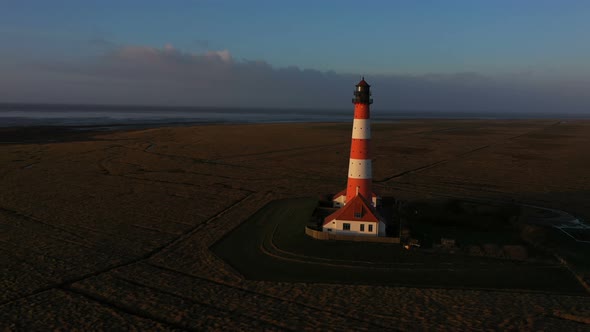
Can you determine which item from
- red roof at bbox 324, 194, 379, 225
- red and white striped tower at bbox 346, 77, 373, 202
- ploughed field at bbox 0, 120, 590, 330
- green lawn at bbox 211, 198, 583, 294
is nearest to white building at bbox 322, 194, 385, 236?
red roof at bbox 324, 194, 379, 225

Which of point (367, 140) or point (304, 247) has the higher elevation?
point (367, 140)

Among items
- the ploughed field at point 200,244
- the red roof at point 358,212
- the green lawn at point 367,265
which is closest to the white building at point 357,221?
the red roof at point 358,212

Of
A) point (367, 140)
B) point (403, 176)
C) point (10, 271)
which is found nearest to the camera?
point (10, 271)

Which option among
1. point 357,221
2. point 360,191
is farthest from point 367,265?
point 360,191

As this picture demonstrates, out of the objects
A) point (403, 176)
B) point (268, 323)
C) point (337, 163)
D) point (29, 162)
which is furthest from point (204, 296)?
point (29, 162)

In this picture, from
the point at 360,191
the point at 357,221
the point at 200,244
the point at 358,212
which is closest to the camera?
the point at 200,244

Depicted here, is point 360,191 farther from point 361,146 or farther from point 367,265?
point 367,265

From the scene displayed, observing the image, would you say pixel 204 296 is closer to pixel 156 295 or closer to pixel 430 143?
pixel 156 295

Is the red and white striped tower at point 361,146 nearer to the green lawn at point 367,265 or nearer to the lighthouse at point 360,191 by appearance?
the lighthouse at point 360,191
